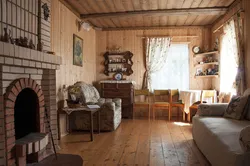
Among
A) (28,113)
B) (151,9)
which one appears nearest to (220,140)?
(28,113)

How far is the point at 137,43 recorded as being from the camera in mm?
6359

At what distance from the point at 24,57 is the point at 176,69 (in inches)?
181

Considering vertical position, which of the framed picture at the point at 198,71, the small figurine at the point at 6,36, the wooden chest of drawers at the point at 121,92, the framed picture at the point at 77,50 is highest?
the framed picture at the point at 77,50

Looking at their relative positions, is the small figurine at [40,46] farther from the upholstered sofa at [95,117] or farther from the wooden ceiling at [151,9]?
the wooden ceiling at [151,9]

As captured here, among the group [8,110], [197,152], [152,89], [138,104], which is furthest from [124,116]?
[8,110]

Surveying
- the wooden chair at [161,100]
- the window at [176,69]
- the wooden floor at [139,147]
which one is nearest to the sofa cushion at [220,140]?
the wooden floor at [139,147]

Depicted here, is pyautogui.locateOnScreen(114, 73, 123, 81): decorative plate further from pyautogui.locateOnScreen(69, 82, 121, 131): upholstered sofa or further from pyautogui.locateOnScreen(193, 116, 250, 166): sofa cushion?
pyautogui.locateOnScreen(193, 116, 250, 166): sofa cushion

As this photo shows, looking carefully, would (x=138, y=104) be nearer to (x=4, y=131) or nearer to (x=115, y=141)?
(x=115, y=141)

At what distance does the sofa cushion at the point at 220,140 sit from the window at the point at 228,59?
1630 millimetres

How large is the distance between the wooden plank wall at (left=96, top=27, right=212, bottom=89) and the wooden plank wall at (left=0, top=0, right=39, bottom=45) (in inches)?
140

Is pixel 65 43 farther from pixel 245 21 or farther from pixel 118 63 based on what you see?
pixel 245 21

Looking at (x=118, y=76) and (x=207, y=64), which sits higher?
(x=207, y=64)

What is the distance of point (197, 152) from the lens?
10.4 feet

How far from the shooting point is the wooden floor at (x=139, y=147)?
2.86 m
